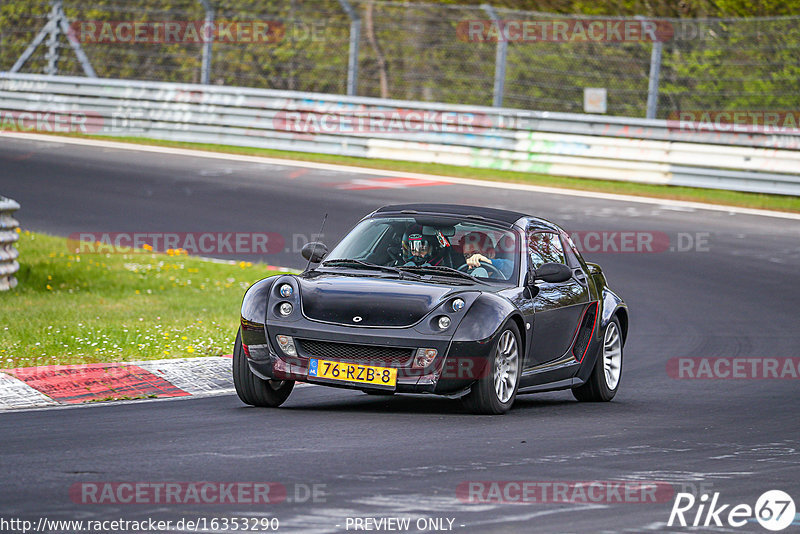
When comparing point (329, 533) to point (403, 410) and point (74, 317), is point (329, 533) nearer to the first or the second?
point (403, 410)

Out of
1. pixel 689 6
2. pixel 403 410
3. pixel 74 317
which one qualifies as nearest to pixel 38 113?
pixel 689 6

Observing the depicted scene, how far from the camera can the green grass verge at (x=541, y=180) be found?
73.2ft

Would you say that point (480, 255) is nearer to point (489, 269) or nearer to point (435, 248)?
point (489, 269)

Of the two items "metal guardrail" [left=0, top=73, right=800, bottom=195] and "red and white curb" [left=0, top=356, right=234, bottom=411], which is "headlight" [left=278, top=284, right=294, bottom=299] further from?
"metal guardrail" [left=0, top=73, right=800, bottom=195]

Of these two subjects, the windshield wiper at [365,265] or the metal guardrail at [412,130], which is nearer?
the windshield wiper at [365,265]

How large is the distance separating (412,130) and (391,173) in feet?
3.71

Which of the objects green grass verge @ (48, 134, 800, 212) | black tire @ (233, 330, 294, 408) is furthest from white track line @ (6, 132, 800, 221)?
black tire @ (233, 330, 294, 408)

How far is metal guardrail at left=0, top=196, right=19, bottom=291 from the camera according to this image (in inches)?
561

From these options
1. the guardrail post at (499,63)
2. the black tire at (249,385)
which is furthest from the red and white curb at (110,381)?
the guardrail post at (499,63)

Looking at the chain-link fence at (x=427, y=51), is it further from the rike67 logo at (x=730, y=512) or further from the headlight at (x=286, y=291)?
the rike67 logo at (x=730, y=512)

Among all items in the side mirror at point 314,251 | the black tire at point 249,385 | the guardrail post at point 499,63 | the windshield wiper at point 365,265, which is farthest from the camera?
the guardrail post at point 499,63

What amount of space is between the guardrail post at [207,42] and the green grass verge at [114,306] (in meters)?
10.1

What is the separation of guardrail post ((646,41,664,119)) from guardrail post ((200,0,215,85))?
28.5 feet

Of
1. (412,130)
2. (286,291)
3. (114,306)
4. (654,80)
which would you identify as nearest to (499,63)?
(412,130)
